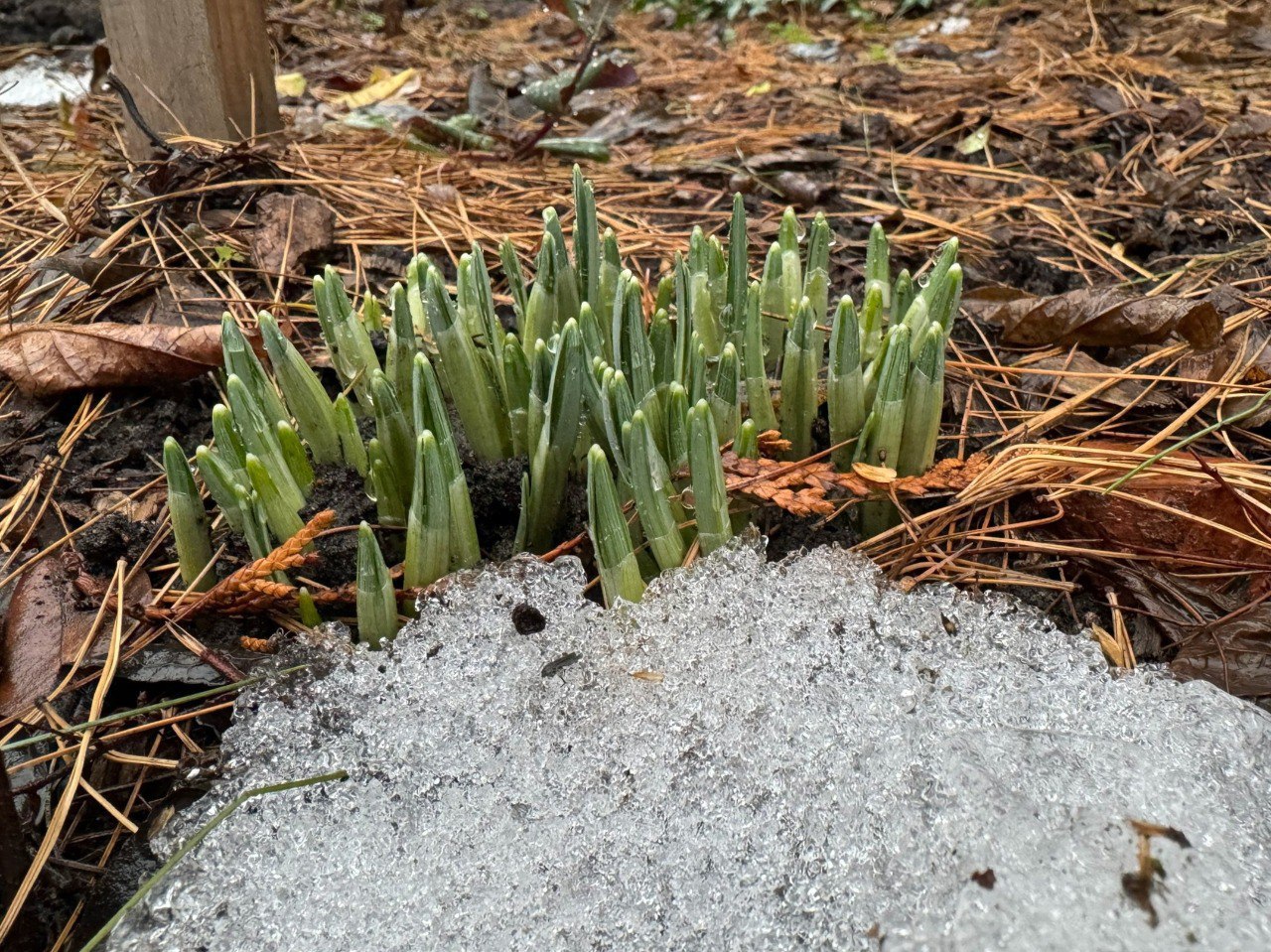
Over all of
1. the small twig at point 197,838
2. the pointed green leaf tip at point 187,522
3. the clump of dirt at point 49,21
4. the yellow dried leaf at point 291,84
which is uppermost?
the clump of dirt at point 49,21

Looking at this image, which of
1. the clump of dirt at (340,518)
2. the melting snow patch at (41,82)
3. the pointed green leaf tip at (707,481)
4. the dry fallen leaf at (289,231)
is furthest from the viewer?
the melting snow patch at (41,82)

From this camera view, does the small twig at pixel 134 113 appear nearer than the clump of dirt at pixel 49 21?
Yes

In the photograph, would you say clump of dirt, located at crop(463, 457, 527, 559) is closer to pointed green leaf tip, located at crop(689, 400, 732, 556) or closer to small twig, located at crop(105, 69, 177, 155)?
pointed green leaf tip, located at crop(689, 400, 732, 556)

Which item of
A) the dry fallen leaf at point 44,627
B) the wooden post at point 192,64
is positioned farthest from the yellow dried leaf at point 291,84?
the dry fallen leaf at point 44,627

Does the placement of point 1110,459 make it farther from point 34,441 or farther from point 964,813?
point 34,441

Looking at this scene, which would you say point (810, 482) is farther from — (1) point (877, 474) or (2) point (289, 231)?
(2) point (289, 231)

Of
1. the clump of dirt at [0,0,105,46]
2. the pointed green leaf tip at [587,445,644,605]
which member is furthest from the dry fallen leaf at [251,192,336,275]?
the clump of dirt at [0,0,105,46]

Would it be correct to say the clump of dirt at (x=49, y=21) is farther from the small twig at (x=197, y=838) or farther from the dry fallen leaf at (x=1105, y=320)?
the small twig at (x=197, y=838)

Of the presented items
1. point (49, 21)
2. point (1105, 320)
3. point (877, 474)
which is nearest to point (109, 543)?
point (877, 474)
